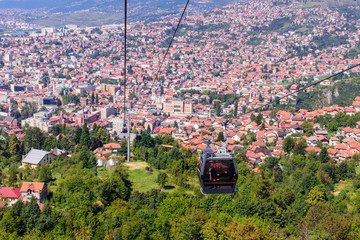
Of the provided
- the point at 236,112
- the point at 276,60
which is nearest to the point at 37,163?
the point at 236,112

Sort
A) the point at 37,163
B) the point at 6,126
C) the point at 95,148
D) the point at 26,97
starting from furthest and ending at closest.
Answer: the point at 26,97 → the point at 6,126 → the point at 95,148 → the point at 37,163

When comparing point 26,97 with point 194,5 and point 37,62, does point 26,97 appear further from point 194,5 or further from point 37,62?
point 194,5

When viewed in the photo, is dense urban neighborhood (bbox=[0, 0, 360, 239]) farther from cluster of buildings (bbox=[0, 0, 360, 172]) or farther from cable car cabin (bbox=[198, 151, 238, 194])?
cluster of buildings (bbox=[0, 0, 360, 172])

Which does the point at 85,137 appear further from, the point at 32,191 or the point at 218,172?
the point at 218,172

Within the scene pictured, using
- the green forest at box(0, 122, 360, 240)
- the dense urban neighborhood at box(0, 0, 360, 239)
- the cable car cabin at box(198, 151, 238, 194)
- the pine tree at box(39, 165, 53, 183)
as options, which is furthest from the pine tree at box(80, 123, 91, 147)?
the cable car cabin at box(198, 151, 238, 194)

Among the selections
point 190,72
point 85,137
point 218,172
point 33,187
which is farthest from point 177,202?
point 190,72

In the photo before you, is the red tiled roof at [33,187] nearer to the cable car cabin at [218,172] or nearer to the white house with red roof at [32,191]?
the white house with red roof at [32,191]
